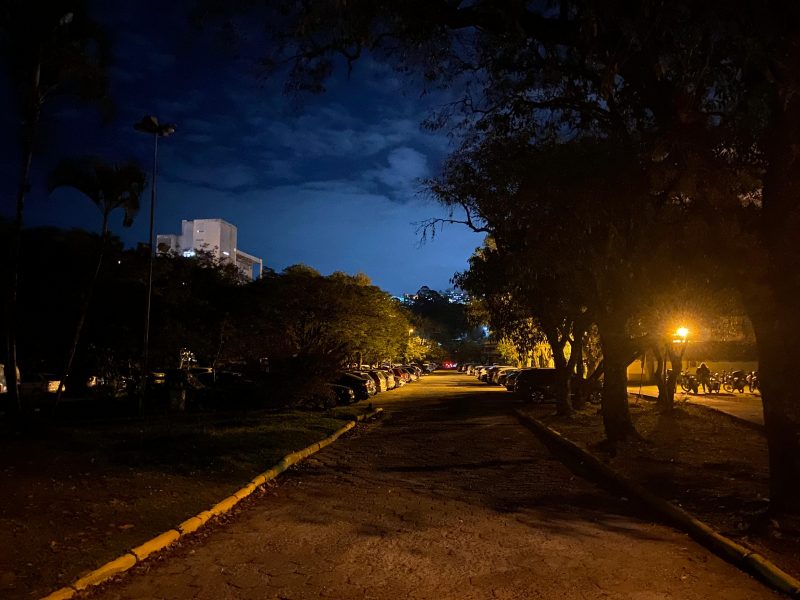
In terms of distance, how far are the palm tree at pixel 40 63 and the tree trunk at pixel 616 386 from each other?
12.2 metres

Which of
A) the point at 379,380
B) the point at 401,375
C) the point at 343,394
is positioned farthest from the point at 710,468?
the point at 401,375

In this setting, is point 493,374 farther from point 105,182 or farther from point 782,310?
point 782,310

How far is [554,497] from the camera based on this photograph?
968 cm

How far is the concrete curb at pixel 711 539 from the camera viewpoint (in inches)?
221

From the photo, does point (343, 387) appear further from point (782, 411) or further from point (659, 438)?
point (782, 411)

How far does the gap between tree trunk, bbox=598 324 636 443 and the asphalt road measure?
3.13m

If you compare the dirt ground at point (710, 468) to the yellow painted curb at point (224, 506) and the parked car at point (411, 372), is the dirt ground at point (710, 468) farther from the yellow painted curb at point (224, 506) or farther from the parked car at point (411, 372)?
the parked car at point (411, 372)

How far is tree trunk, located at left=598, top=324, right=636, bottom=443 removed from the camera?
48.1 feet

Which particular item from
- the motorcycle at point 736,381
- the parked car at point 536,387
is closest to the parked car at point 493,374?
the motorcycle at point 736,381

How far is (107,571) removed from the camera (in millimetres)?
5770

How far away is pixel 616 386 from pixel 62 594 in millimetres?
12263

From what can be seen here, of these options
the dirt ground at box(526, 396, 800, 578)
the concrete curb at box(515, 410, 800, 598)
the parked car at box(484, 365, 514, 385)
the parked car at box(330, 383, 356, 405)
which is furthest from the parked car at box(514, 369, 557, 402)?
the parked car at box(484, 365, 514, 385)

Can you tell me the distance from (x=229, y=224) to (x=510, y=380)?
261ft

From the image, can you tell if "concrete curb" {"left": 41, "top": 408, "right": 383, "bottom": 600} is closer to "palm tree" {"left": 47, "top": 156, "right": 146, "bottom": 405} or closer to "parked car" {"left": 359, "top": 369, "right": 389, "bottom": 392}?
"palm tree" {"left": 47, "top": 156, "right": 146, "bottom": 405}
